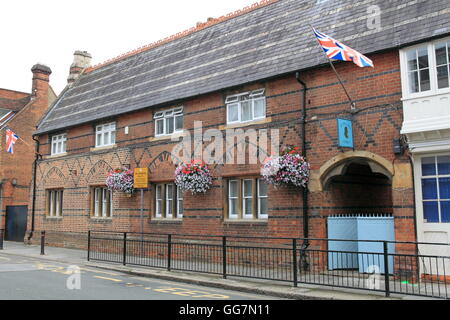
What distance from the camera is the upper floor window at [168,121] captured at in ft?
54.0

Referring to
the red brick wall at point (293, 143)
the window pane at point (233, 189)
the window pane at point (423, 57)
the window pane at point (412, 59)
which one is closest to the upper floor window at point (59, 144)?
the red brick wall at point (293, 143)

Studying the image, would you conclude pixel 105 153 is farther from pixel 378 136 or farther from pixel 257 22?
pixel 378 136

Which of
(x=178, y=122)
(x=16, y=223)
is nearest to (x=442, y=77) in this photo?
(x=178, y=122)

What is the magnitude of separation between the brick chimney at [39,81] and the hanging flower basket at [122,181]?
16.2m

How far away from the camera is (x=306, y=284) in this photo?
412 inches

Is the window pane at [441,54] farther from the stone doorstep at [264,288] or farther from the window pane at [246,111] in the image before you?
the window pane at [246,111]

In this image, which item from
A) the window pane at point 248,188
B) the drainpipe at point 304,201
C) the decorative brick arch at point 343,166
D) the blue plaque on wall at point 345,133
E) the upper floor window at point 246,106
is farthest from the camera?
the window pane at point 248,188

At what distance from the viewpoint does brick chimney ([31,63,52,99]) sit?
3061cm

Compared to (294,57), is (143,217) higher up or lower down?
lower down

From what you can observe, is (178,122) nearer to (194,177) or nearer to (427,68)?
(194,177)

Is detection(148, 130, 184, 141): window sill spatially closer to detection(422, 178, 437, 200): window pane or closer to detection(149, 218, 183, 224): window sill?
detection(149, 218, 183, 224): window sill

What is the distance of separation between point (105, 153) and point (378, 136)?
11.8m
